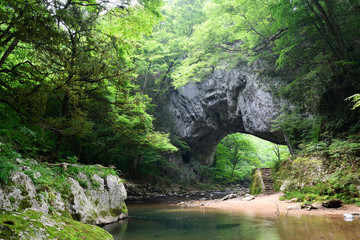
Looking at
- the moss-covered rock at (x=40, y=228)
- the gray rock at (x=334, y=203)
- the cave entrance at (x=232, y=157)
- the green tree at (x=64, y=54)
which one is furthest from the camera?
the cave entrance at (x=232, y=157)

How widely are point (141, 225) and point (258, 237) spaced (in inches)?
123

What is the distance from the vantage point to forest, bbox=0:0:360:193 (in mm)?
4105

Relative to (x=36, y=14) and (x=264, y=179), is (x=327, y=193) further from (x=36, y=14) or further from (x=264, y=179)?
(x=36, y=14)

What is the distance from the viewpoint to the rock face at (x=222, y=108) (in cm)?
1702

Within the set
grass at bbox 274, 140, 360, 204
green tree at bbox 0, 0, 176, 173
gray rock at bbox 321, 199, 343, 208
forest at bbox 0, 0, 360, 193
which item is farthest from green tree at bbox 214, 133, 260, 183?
green tree at bbox 0, 0, 176, 173

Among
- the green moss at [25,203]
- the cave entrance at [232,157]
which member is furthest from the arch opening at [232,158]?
the green moss at [25,203]

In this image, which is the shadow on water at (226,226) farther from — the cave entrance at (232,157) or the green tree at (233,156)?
the green tree at (233,156)

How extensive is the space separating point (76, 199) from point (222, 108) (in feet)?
59.4

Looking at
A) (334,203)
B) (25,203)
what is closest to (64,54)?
(25,203)

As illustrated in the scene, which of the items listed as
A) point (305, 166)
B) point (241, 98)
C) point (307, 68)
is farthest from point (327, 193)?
point (241, 98)

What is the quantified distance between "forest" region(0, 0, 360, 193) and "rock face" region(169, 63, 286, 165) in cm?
176

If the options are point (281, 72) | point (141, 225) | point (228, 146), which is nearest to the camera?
point (141, 225)

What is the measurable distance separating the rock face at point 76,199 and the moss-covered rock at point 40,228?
366 millimetres

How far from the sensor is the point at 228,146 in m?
32.1
